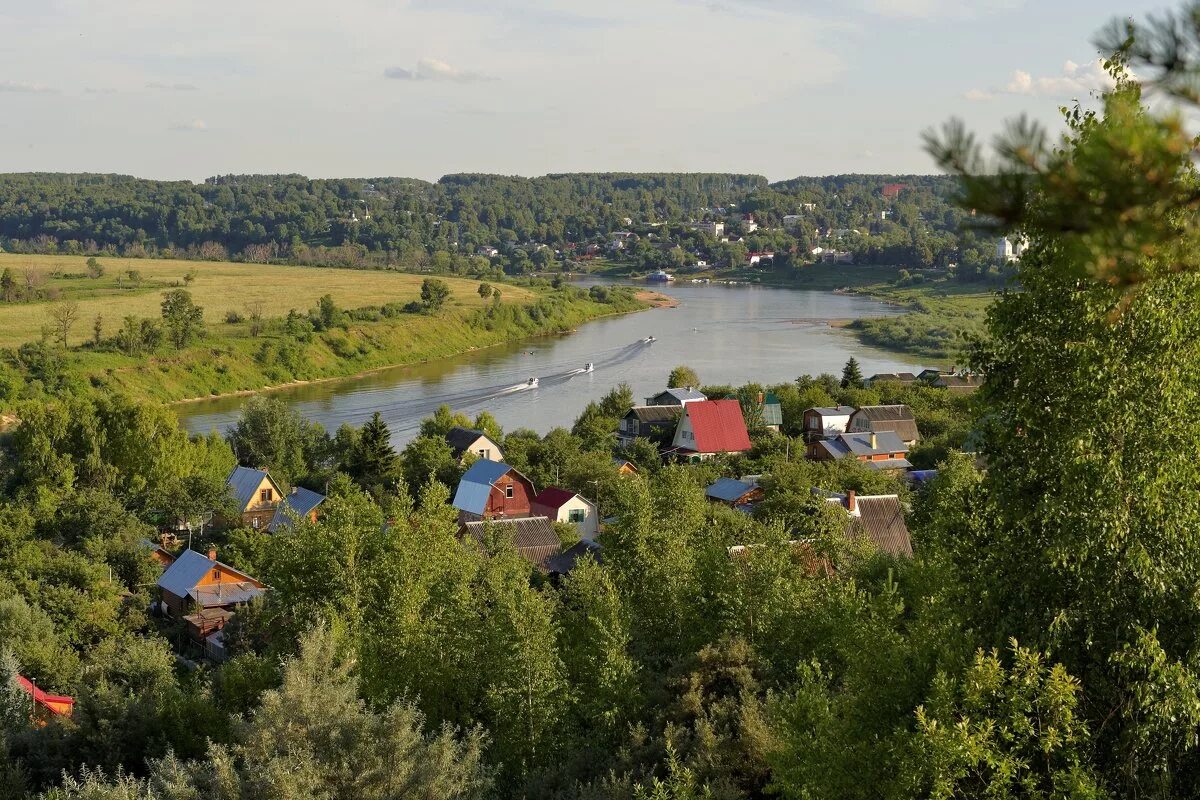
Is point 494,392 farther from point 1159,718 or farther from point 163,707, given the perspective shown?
point 1159,718

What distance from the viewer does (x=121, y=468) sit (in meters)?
16.4

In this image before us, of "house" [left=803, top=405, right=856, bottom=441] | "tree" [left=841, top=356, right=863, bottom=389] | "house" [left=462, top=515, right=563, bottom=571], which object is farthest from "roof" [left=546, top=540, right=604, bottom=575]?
"tree" [left=841, top=356, right=863, bottom=389]

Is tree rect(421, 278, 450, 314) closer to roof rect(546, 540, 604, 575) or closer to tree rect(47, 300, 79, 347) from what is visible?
tree rect(47, 300, 79, 347)

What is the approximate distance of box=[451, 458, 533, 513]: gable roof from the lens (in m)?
15.9

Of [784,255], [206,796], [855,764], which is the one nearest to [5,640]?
[206,796]

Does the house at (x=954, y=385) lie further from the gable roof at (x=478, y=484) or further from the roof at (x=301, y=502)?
the roof at (x=301, y=502)

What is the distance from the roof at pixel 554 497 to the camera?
15.5m

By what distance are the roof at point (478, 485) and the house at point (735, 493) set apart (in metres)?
2.77

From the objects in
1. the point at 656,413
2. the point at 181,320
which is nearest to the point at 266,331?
the point at 181,320

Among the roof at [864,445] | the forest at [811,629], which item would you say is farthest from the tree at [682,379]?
the forest at [811,629]

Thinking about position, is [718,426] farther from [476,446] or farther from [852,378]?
[852,378]

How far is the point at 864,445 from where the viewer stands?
62.1 feet

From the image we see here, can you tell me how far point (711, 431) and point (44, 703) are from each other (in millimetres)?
12394

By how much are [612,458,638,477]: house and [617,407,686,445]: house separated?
2.21 metres
